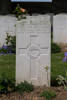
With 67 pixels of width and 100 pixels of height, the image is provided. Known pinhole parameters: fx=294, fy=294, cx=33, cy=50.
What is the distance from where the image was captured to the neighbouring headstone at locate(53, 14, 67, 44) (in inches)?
446

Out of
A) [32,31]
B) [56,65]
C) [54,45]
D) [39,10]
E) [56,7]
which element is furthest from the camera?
[39,10]

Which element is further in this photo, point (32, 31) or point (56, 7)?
point (56, 7)

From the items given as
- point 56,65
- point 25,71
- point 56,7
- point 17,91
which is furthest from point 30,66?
point 56,7

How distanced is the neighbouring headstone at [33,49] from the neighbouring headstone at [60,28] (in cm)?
594

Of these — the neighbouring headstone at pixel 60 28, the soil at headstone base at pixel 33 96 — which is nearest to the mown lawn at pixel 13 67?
the soil at headstone base at pixel 33 96

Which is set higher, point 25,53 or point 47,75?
point 25,53

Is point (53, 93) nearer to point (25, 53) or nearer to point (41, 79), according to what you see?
point (41, 79)

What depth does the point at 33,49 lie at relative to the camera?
18.0 ft

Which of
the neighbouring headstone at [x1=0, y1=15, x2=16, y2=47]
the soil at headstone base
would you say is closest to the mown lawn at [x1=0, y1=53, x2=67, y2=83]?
the soil at headstone base

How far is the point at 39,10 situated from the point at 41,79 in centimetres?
1937

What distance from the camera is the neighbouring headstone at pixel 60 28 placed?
11336 millimetres

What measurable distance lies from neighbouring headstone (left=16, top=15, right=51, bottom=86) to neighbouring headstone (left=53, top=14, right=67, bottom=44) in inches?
234

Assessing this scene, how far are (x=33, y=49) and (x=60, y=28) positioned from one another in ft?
20.1

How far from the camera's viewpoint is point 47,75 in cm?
557
